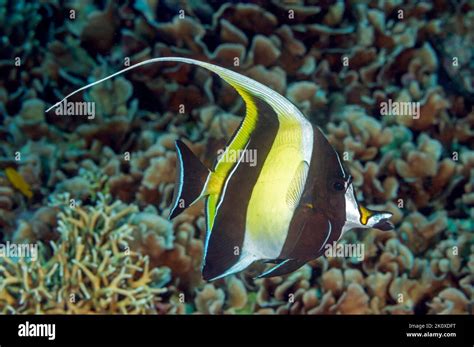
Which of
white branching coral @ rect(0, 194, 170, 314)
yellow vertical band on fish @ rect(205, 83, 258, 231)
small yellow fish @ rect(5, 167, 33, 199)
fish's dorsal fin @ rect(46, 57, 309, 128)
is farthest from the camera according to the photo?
small yellow fish @ rect(5, 167, 33, 199)

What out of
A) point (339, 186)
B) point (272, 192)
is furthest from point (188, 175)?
point (339, 186)

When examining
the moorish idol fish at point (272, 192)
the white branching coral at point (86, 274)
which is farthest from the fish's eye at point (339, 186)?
the white branching coral at point (86, 274)

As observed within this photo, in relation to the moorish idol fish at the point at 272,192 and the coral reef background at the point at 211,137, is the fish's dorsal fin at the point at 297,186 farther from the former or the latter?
the coral reef background at the point at 211,137

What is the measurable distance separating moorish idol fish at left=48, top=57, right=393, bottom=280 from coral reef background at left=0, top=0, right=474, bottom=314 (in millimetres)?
756

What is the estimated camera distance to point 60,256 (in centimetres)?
272

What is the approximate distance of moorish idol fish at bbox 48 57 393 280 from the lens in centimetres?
202

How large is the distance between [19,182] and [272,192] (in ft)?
5.58

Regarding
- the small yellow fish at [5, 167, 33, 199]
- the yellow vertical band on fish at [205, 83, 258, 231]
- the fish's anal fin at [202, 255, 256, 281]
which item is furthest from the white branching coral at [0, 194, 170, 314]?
the yellow vertical band on fish at [205, 83, 258, 231]

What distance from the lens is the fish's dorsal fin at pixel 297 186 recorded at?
2.04 m

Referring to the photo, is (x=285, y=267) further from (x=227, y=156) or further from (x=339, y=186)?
(x=227, y=156)

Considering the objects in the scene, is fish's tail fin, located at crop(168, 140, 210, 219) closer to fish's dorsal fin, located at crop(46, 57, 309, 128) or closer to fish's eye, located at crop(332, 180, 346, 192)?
fish's dorsal fin, located at crop(46, 57, 309, 128)
